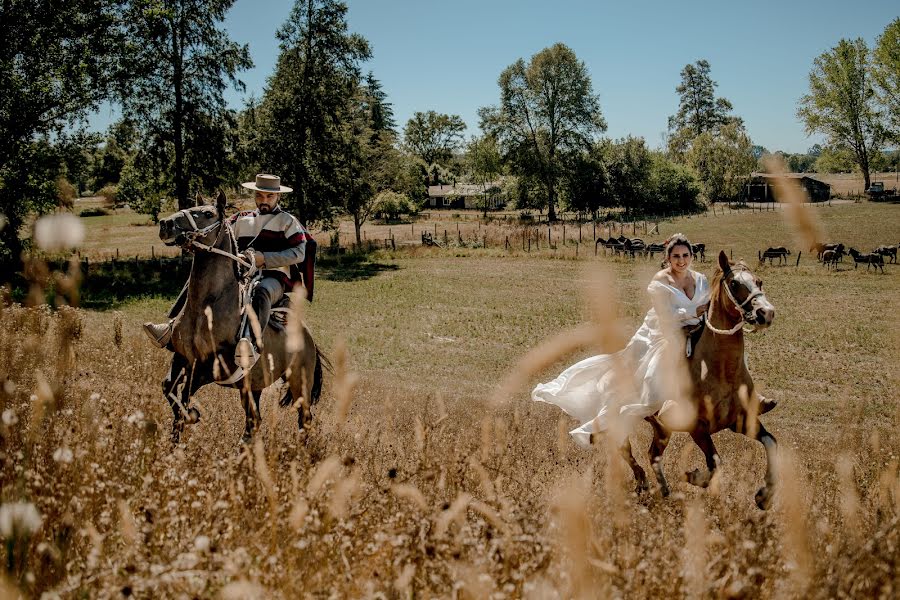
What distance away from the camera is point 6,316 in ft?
36.8

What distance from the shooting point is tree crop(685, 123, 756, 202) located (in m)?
78.8

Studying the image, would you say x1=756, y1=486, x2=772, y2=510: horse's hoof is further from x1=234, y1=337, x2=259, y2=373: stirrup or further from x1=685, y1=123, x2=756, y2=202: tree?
x1=685, y1=123, x2=756, y2=202: tree

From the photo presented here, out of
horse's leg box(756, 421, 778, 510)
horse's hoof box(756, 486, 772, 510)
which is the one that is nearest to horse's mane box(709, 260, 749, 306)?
horse's leg box(756, 421, 778, 510)

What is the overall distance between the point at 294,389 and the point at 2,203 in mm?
23434

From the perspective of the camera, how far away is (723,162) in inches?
3150

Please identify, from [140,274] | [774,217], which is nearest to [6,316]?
[140,274]

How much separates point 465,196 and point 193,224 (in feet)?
315

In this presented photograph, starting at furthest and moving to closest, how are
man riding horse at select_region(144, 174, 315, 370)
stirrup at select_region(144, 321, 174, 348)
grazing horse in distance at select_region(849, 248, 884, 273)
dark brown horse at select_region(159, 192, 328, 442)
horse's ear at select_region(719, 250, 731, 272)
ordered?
grazing horse in distance at select_region(849, 248, 884, 273), man riding horse at select_region(144, 174, 315, 370), stirrup at select_region(144, 321, 174, 348), dark brown horse at select_region(159, 192, 328, 442), horse's ear at select_region(719, 250, 731, 272)

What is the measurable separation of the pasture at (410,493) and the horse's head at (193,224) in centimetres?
151

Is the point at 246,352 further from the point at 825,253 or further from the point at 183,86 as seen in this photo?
the point at 825,253

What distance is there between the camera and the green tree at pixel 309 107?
3669cm

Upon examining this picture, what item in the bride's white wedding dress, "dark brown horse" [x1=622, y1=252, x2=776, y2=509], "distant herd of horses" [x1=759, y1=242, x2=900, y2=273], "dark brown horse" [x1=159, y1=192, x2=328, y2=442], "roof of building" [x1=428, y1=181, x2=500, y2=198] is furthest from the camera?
"roof of building" [x1=428, y1=181, x2=500, y2=198]

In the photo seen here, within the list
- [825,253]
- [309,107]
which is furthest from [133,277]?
[825,253]

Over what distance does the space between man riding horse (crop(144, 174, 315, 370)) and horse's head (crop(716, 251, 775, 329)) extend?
4.70m
